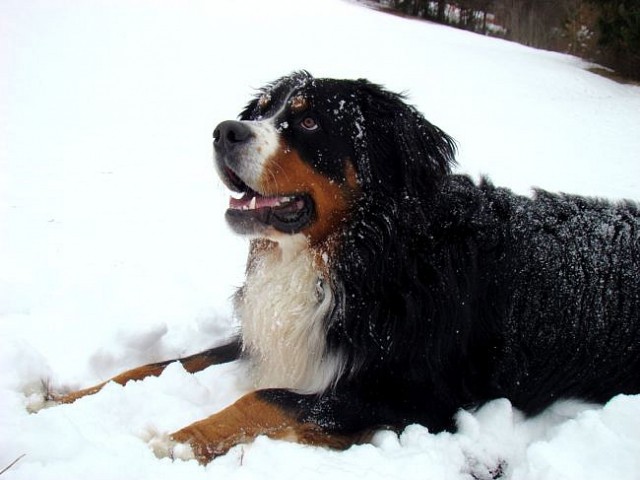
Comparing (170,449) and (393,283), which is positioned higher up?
(393,283)

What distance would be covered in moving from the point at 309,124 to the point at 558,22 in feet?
96.5

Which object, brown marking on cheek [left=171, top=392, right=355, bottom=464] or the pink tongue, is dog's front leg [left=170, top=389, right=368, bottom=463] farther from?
the pink tongue

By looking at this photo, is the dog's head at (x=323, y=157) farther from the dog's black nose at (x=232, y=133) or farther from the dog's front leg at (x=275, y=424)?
the dog's front leg at (x=275, y=424)

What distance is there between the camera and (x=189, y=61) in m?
14.0

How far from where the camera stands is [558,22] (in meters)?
27.5

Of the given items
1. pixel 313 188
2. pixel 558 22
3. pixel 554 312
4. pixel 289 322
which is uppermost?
pixel 558 22

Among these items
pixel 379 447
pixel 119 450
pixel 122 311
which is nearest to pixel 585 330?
pixel 379 447

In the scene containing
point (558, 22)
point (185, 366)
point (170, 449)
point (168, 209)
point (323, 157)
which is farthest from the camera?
point (558, 22)

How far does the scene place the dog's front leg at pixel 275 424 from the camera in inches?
94.6

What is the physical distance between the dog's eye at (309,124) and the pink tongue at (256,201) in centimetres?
40

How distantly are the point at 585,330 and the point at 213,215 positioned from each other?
12.4 feet

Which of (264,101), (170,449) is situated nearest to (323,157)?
(264,101)

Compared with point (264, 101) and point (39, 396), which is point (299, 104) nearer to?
point (264, 101)

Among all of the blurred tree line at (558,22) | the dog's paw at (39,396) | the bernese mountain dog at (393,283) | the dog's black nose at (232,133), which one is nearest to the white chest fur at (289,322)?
the bernese mountain dog at (393,283)
